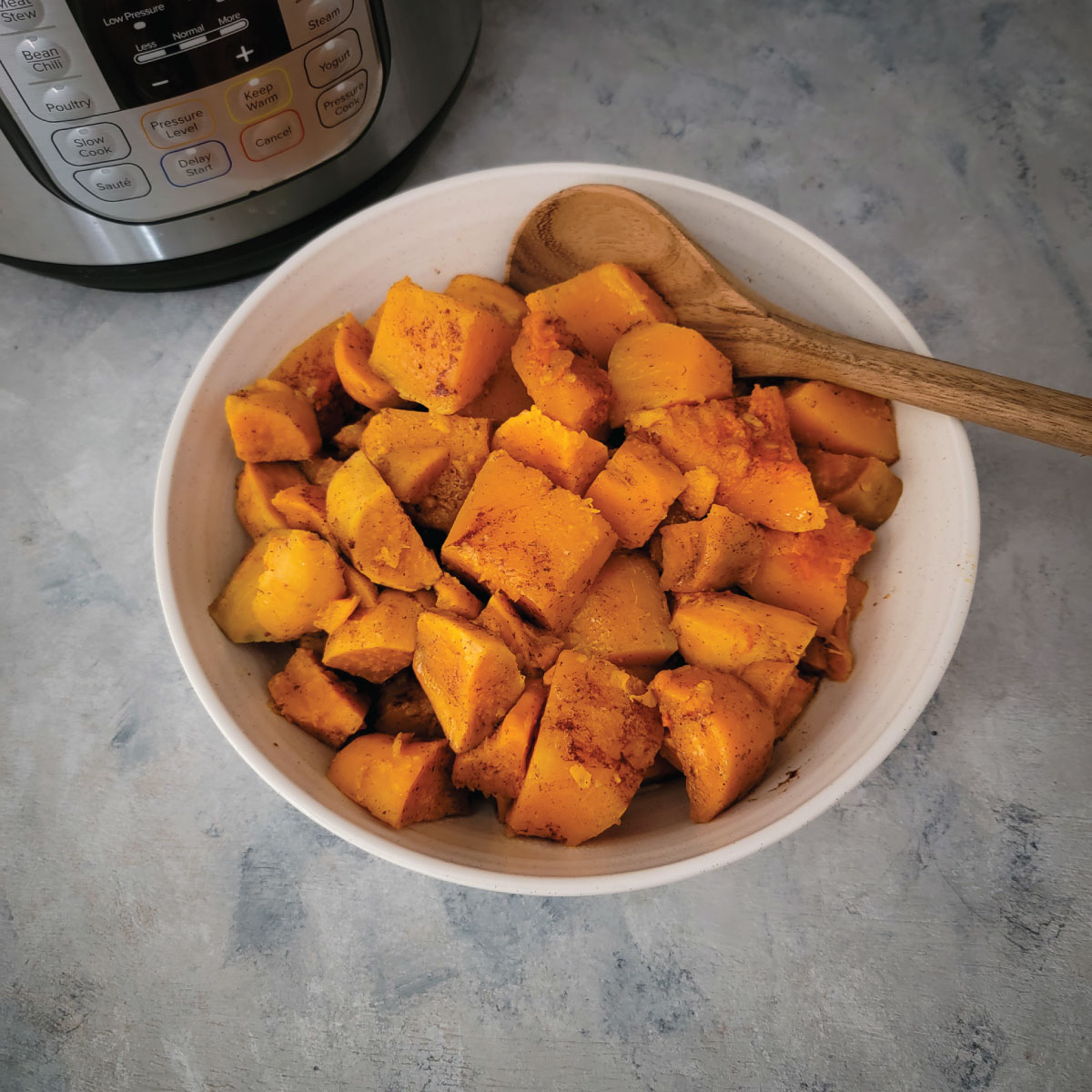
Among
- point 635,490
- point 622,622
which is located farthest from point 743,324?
point 622,622

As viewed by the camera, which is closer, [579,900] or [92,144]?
[92,144]

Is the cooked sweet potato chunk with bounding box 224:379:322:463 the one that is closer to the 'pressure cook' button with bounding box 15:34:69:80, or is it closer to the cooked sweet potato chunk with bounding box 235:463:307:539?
the cooked sweet potato chunk with bounding box 235:463:307:539

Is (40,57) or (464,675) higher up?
(40,57)

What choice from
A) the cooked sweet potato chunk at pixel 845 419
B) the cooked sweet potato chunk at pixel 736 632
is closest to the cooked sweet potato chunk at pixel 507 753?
the cooked sweet potato chunk at pixel 736 632

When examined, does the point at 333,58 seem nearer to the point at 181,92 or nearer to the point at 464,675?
the point at 181,92

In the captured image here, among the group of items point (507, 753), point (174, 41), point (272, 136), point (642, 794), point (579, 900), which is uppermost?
point (174, 41)

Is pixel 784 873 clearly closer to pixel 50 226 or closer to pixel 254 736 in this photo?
pixel 254 736
